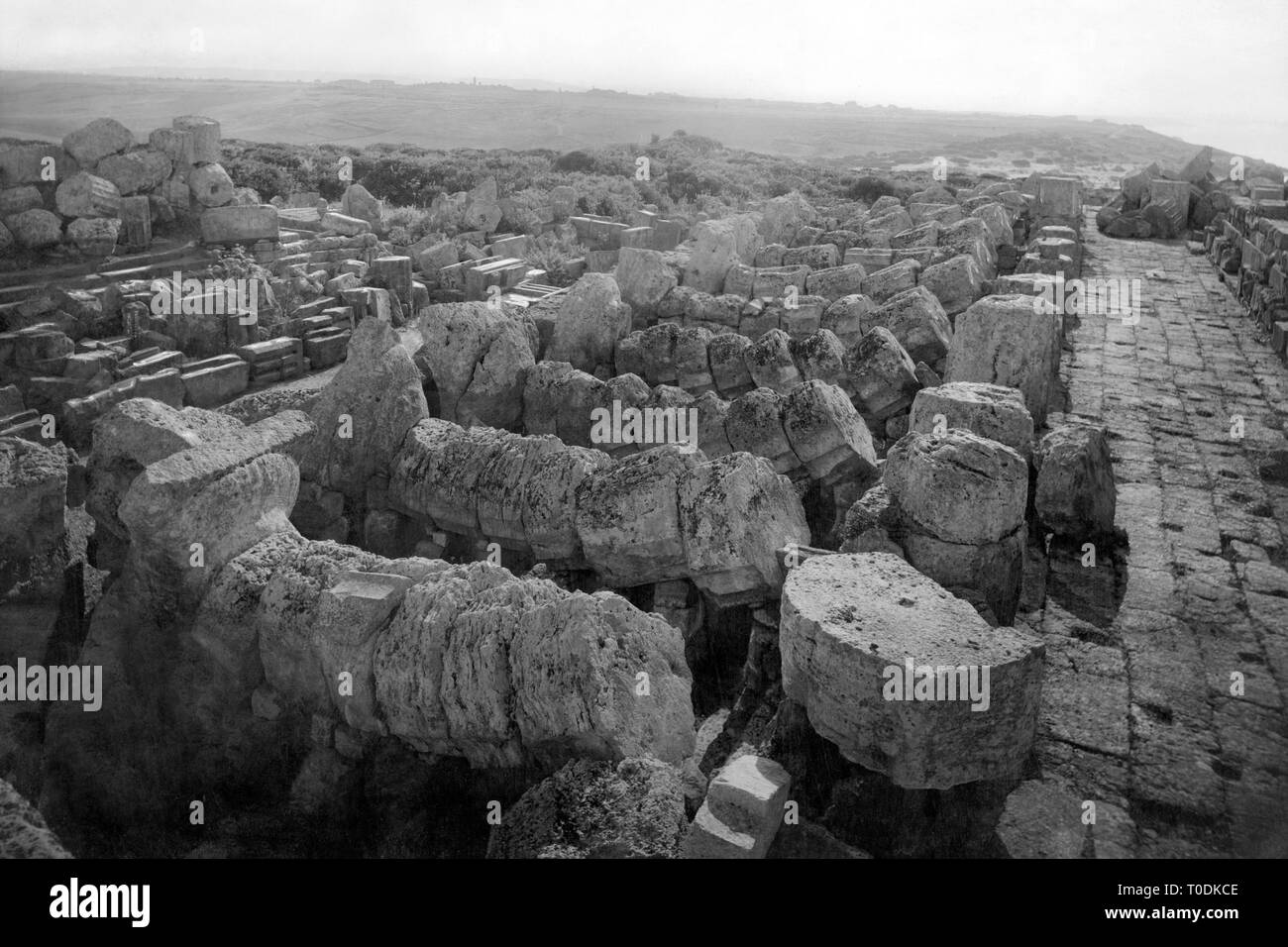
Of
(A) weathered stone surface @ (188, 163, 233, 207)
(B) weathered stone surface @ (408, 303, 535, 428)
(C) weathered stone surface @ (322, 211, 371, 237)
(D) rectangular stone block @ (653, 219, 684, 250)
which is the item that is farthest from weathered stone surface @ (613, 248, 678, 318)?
(C) weathered stone surface @ (322, 211, 371, 237)

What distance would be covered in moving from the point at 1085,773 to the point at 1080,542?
8.52 feet

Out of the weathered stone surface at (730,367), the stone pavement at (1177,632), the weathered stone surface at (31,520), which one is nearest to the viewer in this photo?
the stone pavement at (1177,632)

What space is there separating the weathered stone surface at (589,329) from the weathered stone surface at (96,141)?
8666 millimetres

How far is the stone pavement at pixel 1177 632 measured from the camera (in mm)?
4789

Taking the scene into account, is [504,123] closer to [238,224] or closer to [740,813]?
[238,224]

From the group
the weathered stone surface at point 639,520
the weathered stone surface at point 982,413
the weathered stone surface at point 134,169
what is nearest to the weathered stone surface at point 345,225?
the weathered stone surface at point 134,169

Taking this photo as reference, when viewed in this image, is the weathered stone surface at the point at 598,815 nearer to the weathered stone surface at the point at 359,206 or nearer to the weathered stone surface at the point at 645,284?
the weathered stone surface at the point at 645,284

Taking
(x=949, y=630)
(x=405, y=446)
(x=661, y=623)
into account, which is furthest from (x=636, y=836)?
(x=405, y=446)

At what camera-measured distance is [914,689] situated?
451 cm

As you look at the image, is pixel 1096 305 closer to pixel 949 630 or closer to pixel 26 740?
pixel 949 630

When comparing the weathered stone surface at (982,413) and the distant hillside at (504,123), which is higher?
the distant hillside at (504,123)

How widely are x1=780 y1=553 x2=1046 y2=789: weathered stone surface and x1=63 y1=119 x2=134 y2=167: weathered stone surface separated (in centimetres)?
1411

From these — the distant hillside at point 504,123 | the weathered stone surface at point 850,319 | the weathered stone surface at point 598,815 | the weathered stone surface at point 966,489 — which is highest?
the distant hillside at point 504,123

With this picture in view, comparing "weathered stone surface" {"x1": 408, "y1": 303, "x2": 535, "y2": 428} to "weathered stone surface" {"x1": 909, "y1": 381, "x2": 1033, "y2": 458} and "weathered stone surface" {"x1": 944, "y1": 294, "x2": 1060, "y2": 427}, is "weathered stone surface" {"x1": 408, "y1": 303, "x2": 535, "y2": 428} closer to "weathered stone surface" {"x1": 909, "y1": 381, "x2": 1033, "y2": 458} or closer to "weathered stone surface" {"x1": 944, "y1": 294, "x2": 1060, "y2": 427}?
"weathered stone surface" {"x1": 909, "y1": 381, "x2": 1033, "y2": 458}
